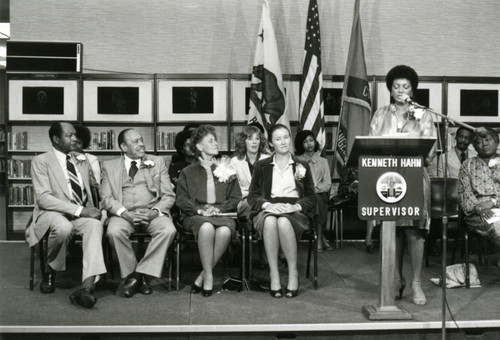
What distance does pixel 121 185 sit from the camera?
471 cm

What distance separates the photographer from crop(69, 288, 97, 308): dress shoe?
154 inches

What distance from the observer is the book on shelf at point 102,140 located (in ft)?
24.5

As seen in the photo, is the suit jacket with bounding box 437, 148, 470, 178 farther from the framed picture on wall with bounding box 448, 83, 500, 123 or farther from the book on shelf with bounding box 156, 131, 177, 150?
the book on shelf with bounding box 156, 131, 177, 150

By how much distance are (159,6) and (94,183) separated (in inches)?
136

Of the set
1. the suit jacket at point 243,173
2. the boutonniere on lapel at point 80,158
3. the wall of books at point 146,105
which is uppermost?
the wall of books at point 146,105

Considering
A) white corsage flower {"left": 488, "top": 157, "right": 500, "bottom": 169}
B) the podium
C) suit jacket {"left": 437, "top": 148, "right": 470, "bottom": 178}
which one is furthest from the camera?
suit jacket {"left": 437, "top": 148, "right": 470, "bottom": 178}

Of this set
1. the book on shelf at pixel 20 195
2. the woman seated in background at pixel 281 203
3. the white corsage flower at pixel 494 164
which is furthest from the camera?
the book on shelf at pixel 20 195

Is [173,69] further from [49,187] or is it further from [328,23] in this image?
[49,187]

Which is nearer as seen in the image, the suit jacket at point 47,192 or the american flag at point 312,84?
the suit jacket at point 47,192

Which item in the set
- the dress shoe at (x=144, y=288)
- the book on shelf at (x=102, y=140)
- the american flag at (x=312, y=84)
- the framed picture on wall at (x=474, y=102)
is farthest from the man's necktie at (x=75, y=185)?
the framed picture on wall at (x=474, y=102)

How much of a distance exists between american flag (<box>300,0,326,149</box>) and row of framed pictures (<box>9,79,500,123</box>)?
1.52 ft

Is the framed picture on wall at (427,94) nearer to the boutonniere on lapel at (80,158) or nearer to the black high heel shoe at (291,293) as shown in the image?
the black high heel shoe at (291,293)

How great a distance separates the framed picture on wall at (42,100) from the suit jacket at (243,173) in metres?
3.12

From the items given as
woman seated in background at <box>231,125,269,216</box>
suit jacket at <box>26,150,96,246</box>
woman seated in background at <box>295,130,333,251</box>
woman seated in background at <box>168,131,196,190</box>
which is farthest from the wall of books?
suit jacket at <box>26,150,96,246</box>
